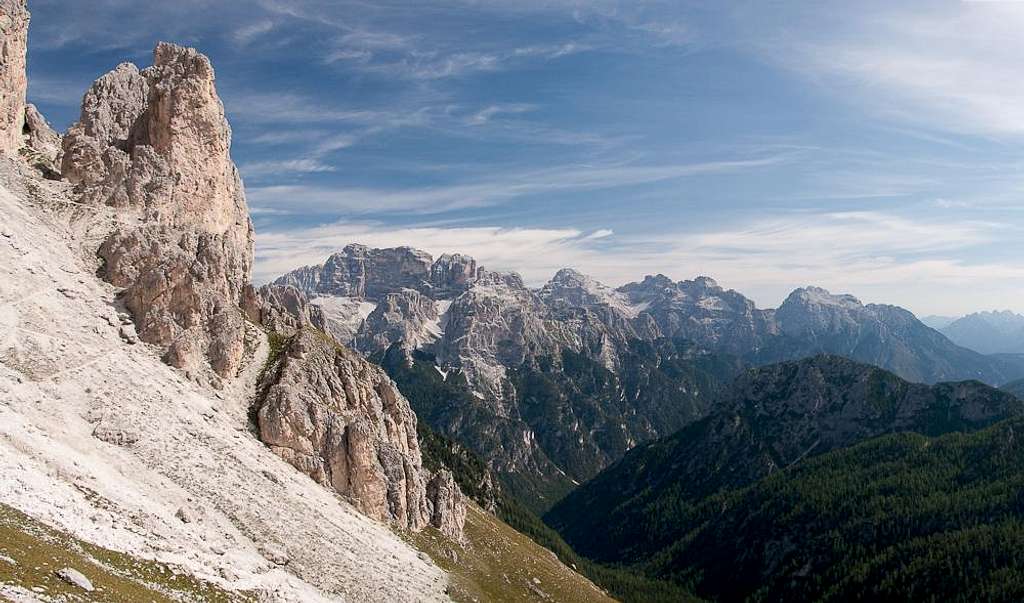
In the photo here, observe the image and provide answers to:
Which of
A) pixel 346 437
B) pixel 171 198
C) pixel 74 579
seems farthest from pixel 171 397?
pixel 171 198

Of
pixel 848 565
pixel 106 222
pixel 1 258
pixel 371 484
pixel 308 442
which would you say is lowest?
pixel 848 565

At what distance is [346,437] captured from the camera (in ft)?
355

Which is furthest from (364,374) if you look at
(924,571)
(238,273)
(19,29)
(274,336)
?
(924,571)

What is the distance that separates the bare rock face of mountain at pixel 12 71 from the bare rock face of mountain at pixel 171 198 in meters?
7.95

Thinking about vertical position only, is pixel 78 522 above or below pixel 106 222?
below

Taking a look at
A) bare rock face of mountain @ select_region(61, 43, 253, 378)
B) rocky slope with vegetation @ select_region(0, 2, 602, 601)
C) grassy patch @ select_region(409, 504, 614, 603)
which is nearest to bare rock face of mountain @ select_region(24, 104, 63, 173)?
rocky slope with vegetation @ select_region(0, 2, 602, 601)

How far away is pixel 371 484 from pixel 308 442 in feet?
43.2

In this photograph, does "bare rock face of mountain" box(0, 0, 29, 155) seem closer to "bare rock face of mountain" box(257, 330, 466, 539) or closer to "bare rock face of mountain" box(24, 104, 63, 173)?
"bare rock face of mountain" box(24, 104, 63, 173)

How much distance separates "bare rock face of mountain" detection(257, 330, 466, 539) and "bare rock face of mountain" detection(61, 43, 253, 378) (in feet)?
34.7

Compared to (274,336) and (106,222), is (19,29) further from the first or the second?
(274,336)

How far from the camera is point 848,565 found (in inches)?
7702

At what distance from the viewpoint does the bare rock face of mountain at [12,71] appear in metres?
103

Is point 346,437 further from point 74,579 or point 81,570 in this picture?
point 74,579

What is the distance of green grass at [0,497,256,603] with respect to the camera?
37406mm
